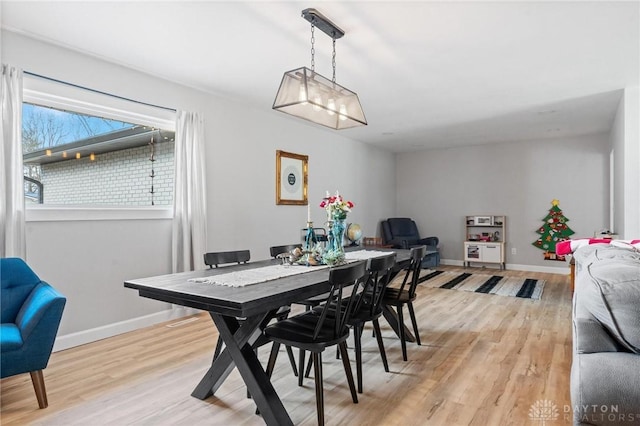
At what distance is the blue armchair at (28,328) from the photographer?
6.70 feet

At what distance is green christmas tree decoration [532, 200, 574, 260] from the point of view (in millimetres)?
6887

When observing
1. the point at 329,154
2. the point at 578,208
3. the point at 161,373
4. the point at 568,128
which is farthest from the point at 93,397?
the point at 578,208

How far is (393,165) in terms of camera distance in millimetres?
8570

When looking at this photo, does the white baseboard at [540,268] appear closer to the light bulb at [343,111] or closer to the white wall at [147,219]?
the white wall at [147,219]

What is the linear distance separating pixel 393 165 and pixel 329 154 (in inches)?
106

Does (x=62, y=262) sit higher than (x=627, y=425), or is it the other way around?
(x=62, y=262)

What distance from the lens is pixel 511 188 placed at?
24.3 feet

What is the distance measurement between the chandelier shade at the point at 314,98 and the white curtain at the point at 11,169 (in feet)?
6.36

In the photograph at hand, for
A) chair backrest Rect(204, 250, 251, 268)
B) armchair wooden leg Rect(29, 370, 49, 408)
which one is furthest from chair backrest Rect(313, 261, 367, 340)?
armchair wooden leg Rect(29, 370, 49, 408)

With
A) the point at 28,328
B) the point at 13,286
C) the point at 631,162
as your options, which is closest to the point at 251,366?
the point at 28,328

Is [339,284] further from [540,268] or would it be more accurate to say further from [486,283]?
[540,268]

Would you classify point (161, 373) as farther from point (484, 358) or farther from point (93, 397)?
point (484, 358)

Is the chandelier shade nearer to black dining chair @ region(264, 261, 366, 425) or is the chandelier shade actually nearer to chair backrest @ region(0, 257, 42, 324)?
black dining chair @ region(264, 261, 366, 425)

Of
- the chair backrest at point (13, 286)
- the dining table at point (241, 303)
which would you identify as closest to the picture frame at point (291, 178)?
the dining table at point (241, 303)
